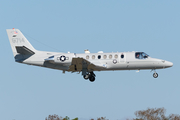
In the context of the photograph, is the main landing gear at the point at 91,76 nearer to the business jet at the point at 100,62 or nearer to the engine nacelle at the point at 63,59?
the business jet at the point at 100,62

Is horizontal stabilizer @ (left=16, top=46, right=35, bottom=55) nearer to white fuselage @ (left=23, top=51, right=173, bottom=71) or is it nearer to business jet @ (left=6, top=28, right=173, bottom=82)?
business jet @ (left=6, top=28, right=173, bottom=82)

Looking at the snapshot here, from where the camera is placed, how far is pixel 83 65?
1906 inches

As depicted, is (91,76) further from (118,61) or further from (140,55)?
(140,55)

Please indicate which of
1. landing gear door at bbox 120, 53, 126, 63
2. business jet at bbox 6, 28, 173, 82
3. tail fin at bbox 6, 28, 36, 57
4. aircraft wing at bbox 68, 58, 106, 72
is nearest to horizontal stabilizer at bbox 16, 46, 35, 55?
business jet at bbox 6, 28, 173, 82

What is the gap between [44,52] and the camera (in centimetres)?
5156

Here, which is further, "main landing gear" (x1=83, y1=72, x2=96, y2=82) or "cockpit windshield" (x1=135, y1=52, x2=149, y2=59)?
"main landing gear" (x1=83, y1=72, x2=96, y2=82)

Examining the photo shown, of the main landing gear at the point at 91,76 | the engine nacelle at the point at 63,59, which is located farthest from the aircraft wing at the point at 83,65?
the main landing gear at the point at 91,76

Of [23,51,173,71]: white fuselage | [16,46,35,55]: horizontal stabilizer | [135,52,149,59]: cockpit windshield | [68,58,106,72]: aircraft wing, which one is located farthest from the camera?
[16,46,35,55]: horizontal stabilizer

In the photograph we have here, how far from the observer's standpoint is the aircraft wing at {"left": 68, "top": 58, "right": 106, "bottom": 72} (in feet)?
155

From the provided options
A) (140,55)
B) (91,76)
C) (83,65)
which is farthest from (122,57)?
(91,76)

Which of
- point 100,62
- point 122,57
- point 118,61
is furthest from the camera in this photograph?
point 100,62

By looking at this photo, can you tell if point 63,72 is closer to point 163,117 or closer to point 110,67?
point 110,67

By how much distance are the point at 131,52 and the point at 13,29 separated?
51.1 ft

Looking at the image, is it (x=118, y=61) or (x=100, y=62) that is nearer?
(x=118, y=61)
